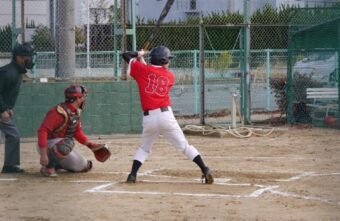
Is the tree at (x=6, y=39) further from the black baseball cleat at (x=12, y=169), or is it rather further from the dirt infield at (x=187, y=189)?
the black baseball cleat at (x=12, y=169)

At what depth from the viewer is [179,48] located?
64.6ft

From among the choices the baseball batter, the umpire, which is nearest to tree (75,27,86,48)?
the umpire

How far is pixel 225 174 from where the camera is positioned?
9.38m

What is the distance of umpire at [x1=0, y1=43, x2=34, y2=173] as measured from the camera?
9.48 m

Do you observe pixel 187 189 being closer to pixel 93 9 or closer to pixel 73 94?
pixel 73 94

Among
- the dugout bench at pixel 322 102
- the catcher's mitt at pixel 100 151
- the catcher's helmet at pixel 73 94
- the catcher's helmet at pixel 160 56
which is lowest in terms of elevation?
the catcher's mitt at pixel 100 151

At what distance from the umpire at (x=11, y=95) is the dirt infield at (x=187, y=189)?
10.1 inches

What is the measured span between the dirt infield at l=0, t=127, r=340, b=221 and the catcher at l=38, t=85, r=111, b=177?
164 millimetres

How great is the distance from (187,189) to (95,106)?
5991 mm

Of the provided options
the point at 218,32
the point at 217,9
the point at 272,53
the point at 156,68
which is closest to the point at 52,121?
the point at 156,68

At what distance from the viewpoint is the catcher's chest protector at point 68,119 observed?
916 cm

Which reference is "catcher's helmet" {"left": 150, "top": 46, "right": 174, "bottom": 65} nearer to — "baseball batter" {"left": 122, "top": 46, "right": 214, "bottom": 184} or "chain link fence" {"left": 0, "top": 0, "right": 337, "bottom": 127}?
"baseball batter" {"left": 122, "top": 46, "right": 214, "bottom": 184}

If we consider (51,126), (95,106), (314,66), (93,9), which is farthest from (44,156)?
(93,9)

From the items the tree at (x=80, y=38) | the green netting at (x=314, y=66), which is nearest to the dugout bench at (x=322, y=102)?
the green netting at (x=314, y=66)
